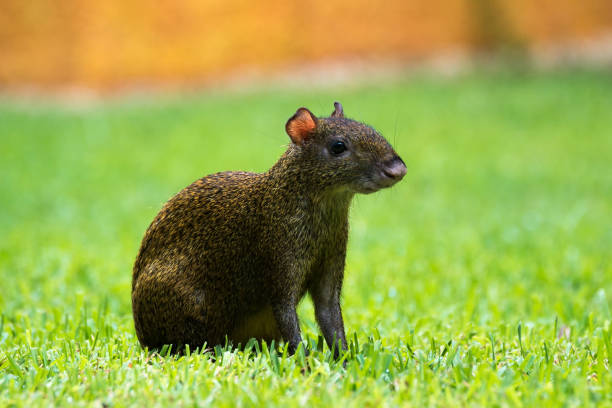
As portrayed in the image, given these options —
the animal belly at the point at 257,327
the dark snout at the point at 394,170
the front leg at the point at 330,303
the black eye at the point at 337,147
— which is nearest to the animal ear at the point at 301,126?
the black eye at the point at 337,147

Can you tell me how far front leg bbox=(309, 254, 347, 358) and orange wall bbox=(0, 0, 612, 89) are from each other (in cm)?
1501

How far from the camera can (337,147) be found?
3.11 meters

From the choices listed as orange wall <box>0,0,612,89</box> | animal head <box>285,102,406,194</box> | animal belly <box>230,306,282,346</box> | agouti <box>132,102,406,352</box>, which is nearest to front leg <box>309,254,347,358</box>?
agouti <box>132,102,406,352</box>

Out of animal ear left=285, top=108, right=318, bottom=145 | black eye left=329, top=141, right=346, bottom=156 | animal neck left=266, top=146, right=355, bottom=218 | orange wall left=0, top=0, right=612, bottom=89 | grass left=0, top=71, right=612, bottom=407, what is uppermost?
orange wall left=0, top=0, right=612, bottom=89

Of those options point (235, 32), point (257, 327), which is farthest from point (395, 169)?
point (235, 32)

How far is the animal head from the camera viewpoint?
119 inches

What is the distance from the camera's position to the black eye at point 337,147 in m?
3.11

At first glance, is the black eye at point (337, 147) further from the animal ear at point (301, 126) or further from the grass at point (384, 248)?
the grass at point (384, 248)

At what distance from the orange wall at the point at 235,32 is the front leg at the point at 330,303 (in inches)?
591

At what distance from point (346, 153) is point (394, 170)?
8.9 inches

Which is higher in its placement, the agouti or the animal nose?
the animal nose

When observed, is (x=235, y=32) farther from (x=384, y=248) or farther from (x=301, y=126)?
(x=301, y=126)

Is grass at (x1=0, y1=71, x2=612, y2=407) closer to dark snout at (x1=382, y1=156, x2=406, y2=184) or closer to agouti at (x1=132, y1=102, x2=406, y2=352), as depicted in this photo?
agouti at (x1=132, y1=102, x2=406, y2=352)

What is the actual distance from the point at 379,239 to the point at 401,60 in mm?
11304
